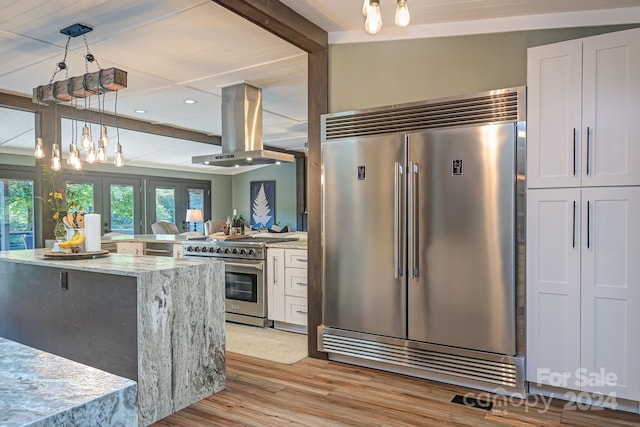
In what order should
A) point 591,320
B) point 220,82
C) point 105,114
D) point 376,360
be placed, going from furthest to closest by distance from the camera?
1. point 105,114
2. point 220,82
3. point 376,360
4. point 591,320

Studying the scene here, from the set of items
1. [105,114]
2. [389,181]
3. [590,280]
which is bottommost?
[590,280]

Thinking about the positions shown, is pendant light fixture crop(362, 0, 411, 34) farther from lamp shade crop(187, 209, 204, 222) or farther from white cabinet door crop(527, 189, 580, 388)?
lamp shade crop(187, 209, 204, 222)

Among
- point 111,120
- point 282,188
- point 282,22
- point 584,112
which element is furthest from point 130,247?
point 282,188

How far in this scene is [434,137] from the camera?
3092 millimetres

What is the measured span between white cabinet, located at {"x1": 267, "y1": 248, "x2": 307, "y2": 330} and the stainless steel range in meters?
0.09

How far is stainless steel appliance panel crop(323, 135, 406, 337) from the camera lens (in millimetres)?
3244

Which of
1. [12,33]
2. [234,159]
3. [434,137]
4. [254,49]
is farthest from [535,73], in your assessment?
[12,33]

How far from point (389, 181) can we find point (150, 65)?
2.58 meters

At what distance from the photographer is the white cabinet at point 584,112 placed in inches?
101

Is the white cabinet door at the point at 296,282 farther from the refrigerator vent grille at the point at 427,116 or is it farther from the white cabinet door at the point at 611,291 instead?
the white cabinet door at the point at 611,291

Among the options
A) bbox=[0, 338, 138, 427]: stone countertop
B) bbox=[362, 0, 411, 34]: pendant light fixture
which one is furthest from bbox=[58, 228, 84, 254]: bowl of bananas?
bbox=[362, 0, 411, 34]: pendant light fixture

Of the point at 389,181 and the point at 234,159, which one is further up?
the point at 234,159

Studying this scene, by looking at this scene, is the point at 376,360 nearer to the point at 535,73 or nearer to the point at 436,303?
the point at 436,303

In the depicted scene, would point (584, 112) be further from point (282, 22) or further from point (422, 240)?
point (282, 22)
